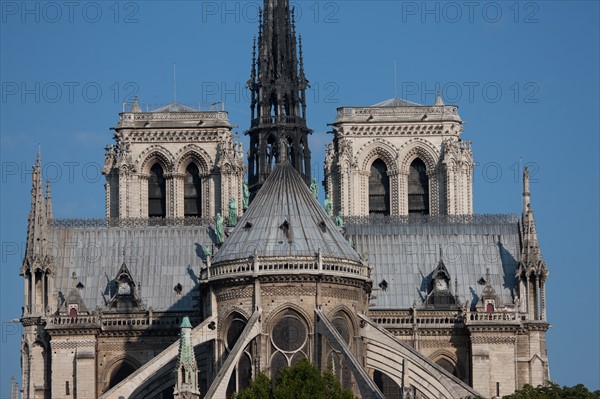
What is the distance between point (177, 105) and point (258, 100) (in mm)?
12667

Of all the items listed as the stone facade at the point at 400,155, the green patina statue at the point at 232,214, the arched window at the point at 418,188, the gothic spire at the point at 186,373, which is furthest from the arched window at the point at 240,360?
the arched window at the point at 418,188

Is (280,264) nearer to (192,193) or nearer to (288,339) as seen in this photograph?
(288,339)

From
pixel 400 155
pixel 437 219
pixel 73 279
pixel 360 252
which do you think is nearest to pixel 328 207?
pixel 360 252

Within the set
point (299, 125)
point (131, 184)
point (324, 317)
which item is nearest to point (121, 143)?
point (131, 184)

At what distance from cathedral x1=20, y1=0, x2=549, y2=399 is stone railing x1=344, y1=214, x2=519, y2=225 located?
0.12 meters

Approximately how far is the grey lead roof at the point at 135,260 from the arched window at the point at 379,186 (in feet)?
37.0

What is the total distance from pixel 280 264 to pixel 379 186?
25.4 meters

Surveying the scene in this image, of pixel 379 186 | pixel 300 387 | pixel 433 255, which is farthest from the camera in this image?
pixel 379 186

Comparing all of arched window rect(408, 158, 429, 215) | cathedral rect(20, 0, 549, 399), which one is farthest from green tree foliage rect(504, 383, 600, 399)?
arched window rect(408, 158, 429, 215)

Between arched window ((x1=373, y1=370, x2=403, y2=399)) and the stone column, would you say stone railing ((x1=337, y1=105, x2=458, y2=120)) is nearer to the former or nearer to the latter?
the stone column

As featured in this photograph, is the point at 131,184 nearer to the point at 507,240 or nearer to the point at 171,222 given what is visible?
the point at 171,222

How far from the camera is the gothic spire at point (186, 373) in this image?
134 m

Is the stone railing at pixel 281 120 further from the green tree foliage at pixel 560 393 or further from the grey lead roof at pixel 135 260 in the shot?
the green tree foliage at pixel 560 393

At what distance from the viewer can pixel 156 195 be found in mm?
163625
